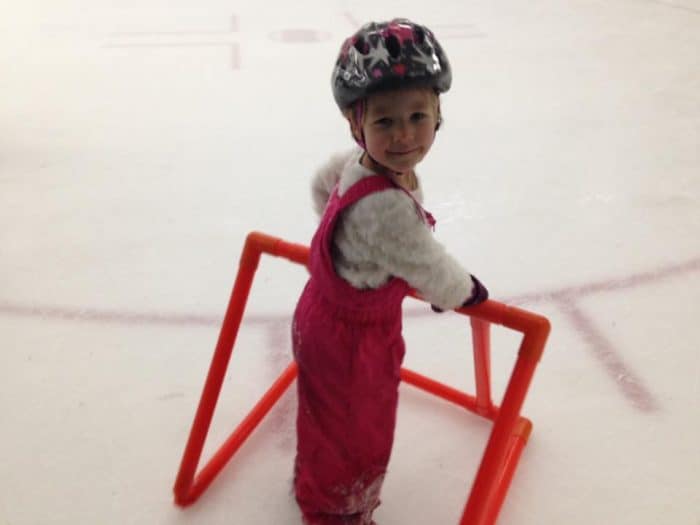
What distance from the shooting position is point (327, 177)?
0.64 meters

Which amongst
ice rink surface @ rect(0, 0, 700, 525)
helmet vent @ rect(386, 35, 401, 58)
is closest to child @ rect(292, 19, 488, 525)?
helmet vent @ rect(386, 35, 401, 58)

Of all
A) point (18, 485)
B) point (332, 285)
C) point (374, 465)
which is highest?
point (332, 285)

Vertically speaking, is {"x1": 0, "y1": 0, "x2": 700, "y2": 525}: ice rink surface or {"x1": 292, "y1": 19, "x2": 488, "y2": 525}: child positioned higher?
{"x1": 292, "y1": 19, "x2": 488, "y2": 525}: child

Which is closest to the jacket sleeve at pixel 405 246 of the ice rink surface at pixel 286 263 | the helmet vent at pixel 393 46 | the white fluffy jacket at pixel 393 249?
the white fluffy jacket at pixel 393 249

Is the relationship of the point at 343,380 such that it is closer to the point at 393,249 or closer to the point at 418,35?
the point at 393,249

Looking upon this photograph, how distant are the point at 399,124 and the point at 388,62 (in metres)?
0.05

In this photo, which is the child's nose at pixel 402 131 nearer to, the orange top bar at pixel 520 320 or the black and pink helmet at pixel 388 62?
the black and pink helmet at pixel 388 62

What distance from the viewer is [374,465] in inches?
24.8

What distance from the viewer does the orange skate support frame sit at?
553mm

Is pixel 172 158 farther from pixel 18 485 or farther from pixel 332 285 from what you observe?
pixel 332 285

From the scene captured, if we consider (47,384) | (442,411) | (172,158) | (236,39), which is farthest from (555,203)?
(236,39)

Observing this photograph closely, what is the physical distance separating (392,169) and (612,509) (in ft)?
1.48

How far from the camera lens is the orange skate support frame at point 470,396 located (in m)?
0.55

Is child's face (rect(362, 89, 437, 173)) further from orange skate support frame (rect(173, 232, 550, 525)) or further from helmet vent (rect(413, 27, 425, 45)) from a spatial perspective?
orange skate support frame (rect(173, 232, 550, 525))
